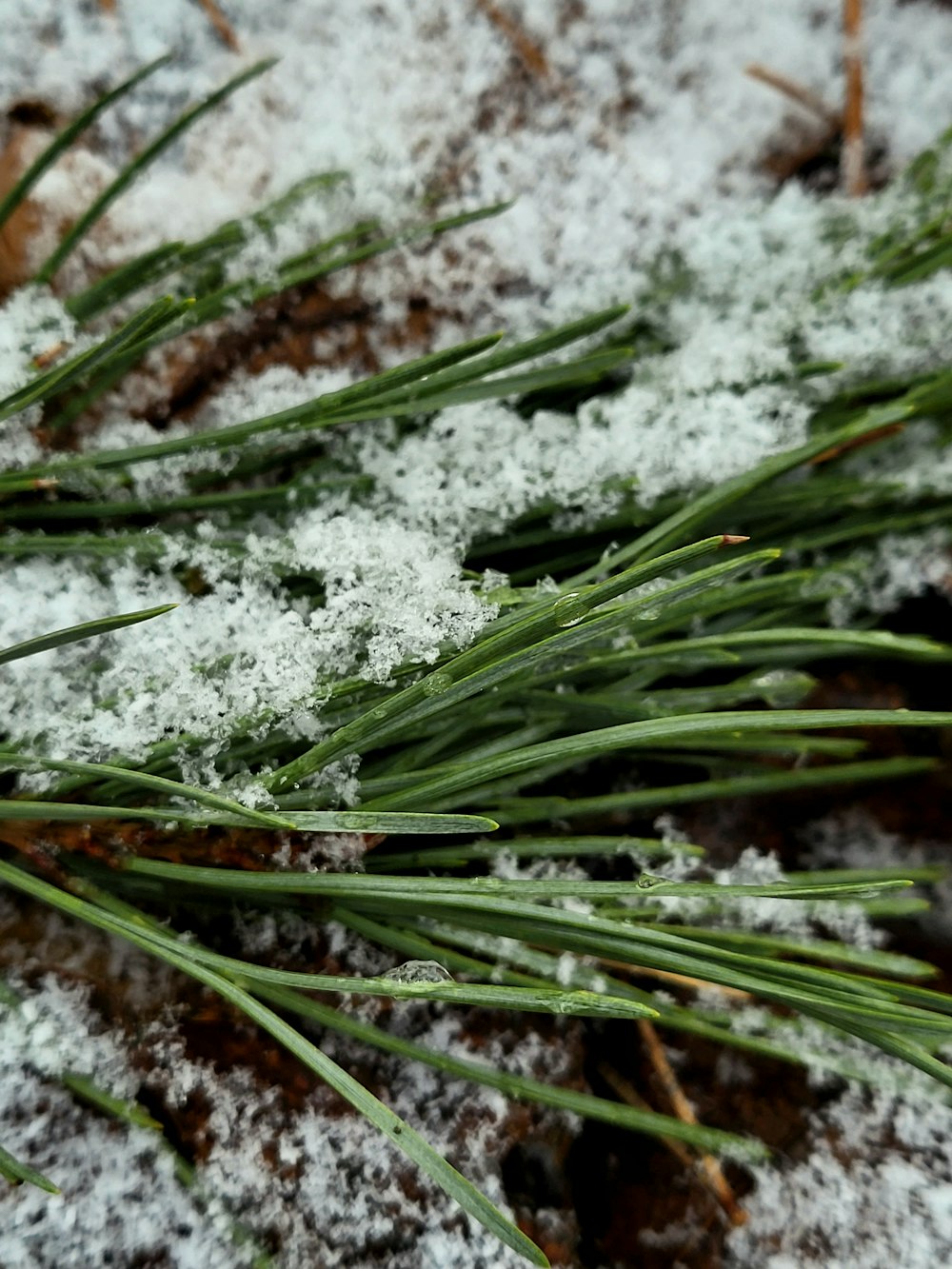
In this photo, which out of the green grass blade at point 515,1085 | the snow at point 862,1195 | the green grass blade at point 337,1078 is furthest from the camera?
the snow at point 862,1195

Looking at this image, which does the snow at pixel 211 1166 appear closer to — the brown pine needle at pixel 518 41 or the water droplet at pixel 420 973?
the water droplet at pixel 420 973

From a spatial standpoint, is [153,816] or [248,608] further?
[248,608]

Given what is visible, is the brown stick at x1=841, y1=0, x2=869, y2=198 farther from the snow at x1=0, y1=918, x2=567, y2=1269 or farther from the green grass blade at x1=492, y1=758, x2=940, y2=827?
the snow at x1=0, y1=918, x2=567, y2=1269

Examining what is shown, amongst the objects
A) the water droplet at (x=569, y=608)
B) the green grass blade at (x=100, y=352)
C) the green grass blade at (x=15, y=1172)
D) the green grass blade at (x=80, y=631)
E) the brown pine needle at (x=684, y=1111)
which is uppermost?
the green grass blade at (x=100, y=352)

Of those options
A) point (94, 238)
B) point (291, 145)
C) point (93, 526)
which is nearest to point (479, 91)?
point (291, 145)

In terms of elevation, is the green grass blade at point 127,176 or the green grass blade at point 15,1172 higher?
the green grass blade at point 127,176

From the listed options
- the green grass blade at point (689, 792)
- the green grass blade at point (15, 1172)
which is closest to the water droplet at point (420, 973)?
the green grass blade at point (689, 792)

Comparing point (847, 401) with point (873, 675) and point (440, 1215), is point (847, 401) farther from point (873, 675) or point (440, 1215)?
point (440, 1215)

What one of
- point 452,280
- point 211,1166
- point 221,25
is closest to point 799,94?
point 452,280
